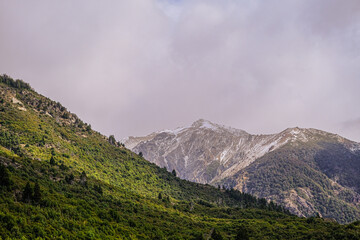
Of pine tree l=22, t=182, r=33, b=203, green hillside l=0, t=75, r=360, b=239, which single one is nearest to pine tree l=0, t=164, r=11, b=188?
green hillside l=0, t=75, r=360, b=239

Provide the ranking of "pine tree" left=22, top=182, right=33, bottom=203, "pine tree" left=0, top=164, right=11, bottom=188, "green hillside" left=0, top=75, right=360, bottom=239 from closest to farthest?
1. "green hillside" left=0, top=75, right=360, bottom=239
2. "pine tree" left=22, top=182, right=33, bottom=203
3. "pine tree" left=0, top=164, right=11, bottom=188

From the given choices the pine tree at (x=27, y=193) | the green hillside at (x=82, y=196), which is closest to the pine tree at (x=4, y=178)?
the green hillside at (x=82, y=196)

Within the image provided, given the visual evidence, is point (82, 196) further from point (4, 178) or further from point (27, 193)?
point (4, 178)

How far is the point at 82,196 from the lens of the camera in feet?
294

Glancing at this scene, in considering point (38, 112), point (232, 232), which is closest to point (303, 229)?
point (232, 232)

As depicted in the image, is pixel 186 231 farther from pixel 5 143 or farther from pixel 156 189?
pixel 156 189

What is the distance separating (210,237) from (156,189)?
97.6 metres

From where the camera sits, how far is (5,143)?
113375 mm

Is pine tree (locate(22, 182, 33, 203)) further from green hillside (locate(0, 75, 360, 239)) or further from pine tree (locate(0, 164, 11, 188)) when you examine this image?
pine tree (locate(0, 164, 11, 188))

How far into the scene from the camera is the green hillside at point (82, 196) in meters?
58.3

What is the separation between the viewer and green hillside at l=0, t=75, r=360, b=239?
58344 millimetres

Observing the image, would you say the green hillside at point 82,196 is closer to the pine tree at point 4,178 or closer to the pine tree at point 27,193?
the pine tree at point 4,178

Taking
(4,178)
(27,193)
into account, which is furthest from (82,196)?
(4,178)

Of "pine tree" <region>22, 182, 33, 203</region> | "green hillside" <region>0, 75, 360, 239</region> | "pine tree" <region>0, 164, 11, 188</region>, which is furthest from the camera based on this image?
"pine tree" <region>0, 164, 11, 188</region>
